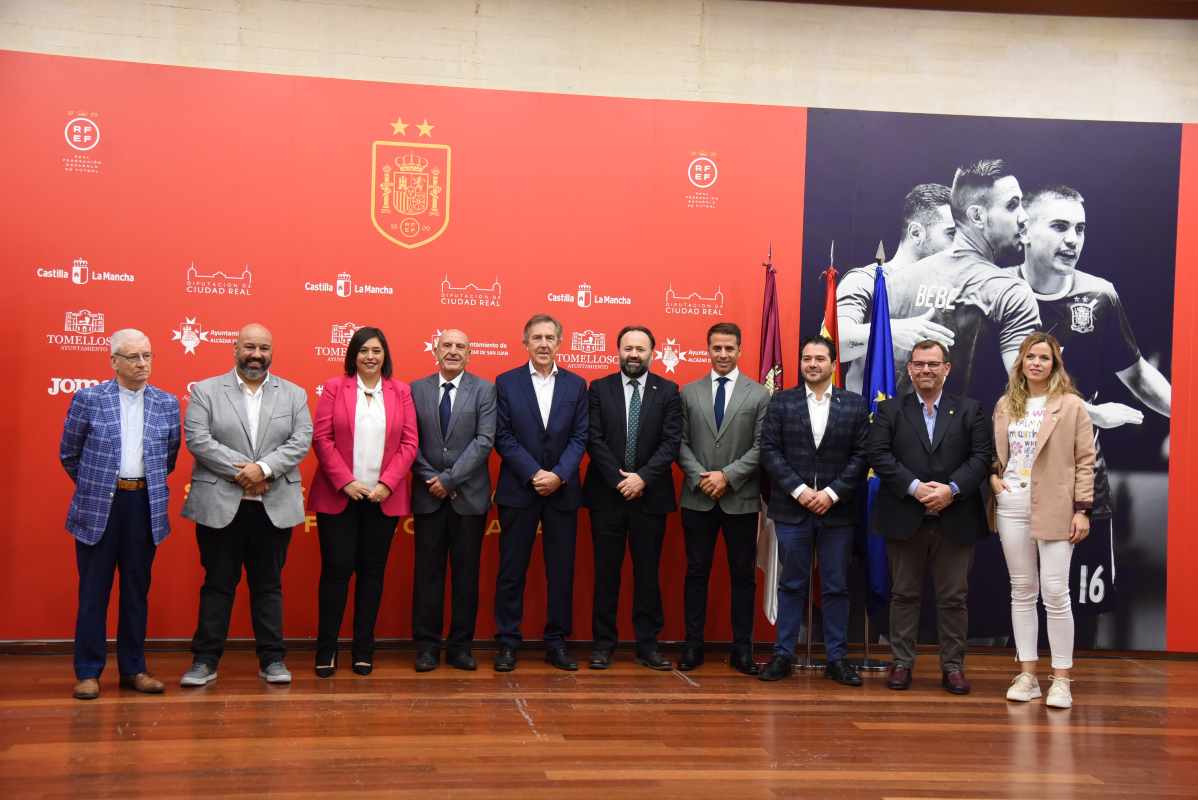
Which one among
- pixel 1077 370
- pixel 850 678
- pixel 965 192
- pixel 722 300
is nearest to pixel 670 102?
pixel 722 300

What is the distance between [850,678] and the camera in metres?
5.09

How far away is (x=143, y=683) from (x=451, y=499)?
5.06ft

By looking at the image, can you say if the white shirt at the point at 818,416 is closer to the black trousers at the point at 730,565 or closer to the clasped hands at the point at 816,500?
the clasped hands at the point at 816,500

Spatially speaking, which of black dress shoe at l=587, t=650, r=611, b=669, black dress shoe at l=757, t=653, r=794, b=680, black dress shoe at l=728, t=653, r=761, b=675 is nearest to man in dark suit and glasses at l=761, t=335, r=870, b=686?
black dress shoe at l=757, t=653, r=794, b=680

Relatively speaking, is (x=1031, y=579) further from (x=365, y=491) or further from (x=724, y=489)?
(x=365, y=491)

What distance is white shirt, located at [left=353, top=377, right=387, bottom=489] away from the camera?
500 cm

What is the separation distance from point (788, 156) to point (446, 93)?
1.90 meters

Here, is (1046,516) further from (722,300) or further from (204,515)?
(204,515)

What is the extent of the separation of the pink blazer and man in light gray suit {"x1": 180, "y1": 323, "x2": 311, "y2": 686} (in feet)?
0.49

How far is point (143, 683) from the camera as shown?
14.7ft

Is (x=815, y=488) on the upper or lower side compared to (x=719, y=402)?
lower

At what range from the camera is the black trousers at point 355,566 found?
4984 mm

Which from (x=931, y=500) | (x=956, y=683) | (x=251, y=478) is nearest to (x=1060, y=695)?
(x=956, y=683)

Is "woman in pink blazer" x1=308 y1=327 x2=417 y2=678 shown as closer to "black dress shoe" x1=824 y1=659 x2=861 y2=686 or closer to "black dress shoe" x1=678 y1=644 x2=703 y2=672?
"black dress shoe" x1=678 y1=644 x2=703 y2=672
